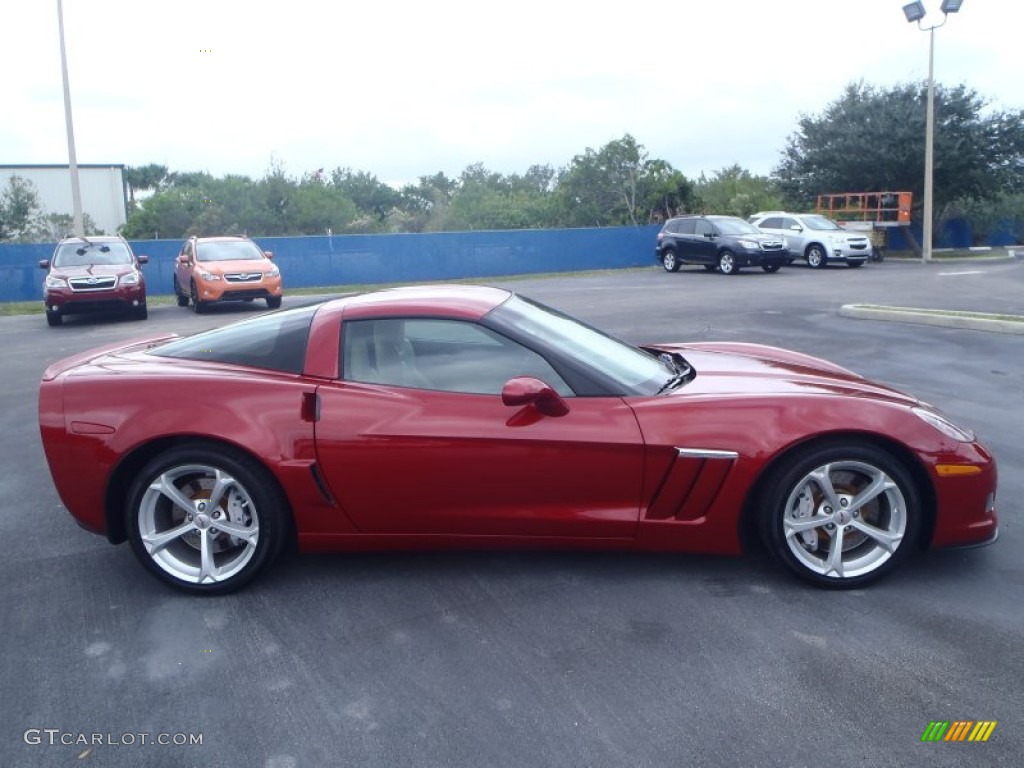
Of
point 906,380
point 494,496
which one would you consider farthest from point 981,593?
point 906,380

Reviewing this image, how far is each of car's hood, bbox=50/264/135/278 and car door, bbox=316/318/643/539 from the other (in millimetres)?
15370

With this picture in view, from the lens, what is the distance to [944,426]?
4.47m

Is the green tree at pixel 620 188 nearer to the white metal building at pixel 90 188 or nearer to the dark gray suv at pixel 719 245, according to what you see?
the dark gray suv at pixel 719 245

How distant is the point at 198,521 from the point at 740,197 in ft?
146

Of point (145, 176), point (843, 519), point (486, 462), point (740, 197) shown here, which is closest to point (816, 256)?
point (740, 197)

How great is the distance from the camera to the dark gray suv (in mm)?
26766

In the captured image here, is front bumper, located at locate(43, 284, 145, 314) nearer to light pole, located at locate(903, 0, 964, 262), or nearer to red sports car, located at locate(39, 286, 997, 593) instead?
red sports car, located at locate(39, 286, 997, 593)

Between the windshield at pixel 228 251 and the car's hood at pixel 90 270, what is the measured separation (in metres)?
1.99

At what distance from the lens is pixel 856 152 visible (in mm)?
38969

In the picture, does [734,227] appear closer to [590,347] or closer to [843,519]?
[590,347]

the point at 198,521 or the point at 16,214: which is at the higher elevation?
the point at 16,214

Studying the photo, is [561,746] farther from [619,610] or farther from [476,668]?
[619,610]

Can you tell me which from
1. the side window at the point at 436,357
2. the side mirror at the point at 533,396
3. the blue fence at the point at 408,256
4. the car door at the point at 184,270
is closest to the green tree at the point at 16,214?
the blue fence at the point at 408,256

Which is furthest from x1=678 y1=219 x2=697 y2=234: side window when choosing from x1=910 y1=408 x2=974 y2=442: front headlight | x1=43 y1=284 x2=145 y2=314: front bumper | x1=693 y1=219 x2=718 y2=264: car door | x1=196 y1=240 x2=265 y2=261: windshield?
x1=910 y1=408 x2=974 y2=442: front headlight
